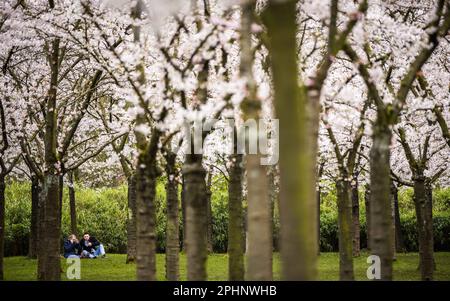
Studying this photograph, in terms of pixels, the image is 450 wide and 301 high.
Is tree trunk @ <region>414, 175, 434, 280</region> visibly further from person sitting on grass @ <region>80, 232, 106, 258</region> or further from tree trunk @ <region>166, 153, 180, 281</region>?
person sitting on grass @ <region>80, 232, 106, 258</region>

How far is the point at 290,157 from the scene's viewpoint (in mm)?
4199

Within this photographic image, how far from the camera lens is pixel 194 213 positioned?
738cm

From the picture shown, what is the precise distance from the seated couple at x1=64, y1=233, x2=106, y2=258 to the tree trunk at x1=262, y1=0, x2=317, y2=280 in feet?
60.2

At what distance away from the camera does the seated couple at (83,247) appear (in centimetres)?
2127

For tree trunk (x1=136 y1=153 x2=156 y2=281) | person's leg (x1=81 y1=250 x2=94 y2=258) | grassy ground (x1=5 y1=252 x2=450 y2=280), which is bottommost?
grassy ground (x1=5 y1=252 x2=450 y2=280)

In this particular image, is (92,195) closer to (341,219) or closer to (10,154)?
(10,154)

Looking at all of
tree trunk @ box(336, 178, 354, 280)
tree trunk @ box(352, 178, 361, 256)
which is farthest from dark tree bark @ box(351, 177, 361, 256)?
tree trunk @ box(336, 178, 354, 280)

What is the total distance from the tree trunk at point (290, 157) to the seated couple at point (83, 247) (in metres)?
18.4

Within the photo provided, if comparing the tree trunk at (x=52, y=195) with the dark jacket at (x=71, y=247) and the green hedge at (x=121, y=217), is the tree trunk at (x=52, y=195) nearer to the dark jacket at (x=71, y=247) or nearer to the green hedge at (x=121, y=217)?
the dark jacket at (x=71, y=247)

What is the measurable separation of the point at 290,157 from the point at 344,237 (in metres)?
7.84

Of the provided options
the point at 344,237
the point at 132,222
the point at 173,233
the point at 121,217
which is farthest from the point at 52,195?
the point at 121,217

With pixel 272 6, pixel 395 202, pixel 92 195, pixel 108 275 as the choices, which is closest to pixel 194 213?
pixel 272 6

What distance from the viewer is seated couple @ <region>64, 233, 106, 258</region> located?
21.3m

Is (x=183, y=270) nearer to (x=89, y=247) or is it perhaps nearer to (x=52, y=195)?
(x=52, y=195)
